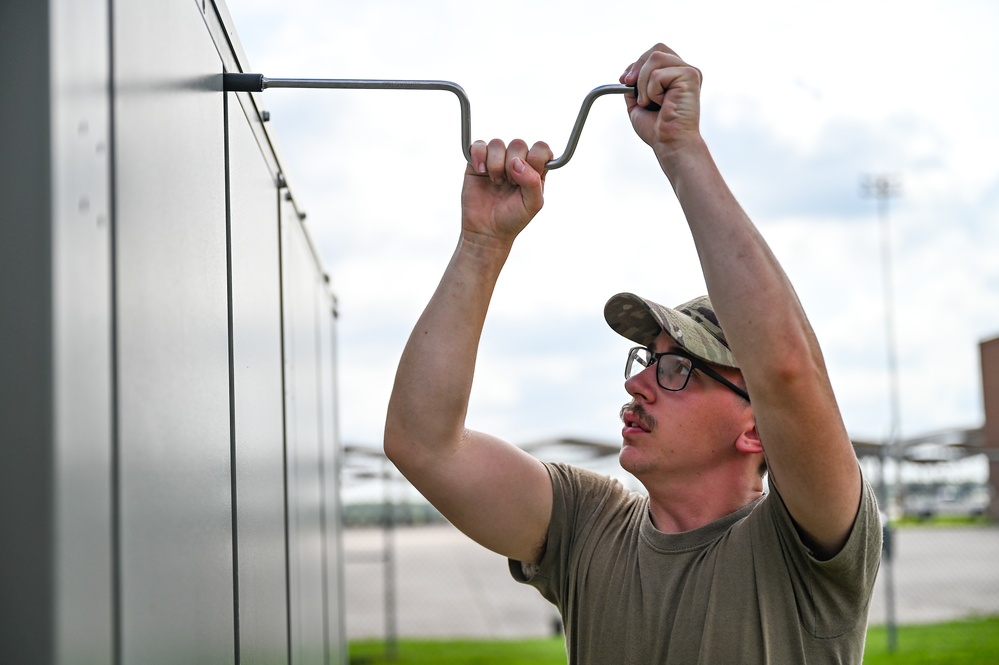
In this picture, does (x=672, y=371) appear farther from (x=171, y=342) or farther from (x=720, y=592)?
(x=171, y=342)

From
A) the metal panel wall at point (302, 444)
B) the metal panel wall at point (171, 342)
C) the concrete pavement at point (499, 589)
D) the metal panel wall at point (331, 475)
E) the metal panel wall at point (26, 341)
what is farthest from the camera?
the concrete pavement at point (499, 589)

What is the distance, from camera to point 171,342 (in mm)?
1226

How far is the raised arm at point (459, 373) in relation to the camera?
2.17 metres

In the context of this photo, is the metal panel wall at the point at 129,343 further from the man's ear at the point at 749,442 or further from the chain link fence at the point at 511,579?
the chain link fence at the point at 511,579

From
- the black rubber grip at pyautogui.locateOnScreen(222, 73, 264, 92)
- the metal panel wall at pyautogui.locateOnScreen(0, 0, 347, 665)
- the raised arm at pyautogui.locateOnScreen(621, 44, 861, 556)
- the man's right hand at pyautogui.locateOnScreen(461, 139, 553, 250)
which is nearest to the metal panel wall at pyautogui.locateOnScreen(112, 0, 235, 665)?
the metal panel wall at pyautogui.locateOnScreen(0, 0, 347, 665)

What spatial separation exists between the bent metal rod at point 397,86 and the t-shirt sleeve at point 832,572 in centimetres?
76

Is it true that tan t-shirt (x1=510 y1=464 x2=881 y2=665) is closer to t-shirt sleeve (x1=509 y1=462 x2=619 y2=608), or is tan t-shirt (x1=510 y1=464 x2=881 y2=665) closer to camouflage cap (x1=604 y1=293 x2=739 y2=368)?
t-shirt sleeve (x1=509 y1=462 x2=619 y2=608)

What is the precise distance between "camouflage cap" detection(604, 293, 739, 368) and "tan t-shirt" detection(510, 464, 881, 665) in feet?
1.19

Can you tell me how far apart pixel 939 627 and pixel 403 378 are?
952 cm

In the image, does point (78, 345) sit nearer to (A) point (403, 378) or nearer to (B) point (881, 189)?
(A) point (403, 378)

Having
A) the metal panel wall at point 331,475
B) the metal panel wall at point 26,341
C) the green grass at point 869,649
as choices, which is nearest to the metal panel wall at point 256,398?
the metal panel wall at point 26,341

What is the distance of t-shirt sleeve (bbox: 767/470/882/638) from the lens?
1879 mm

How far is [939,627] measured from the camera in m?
10.0

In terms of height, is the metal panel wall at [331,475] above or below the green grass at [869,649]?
above
